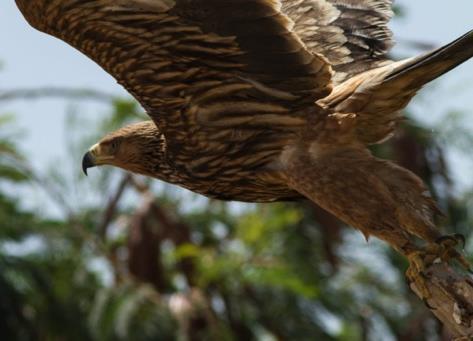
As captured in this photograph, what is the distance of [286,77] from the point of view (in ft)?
28.5

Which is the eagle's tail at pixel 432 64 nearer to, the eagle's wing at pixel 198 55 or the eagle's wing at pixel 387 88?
the eagle's wing at pixel 387 88

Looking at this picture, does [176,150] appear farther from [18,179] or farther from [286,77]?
[18,179]

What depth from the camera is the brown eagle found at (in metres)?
8.47

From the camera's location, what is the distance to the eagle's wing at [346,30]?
30.5 feet

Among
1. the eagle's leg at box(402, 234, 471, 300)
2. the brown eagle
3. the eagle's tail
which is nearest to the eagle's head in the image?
the brown eagle

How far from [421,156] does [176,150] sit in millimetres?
6219

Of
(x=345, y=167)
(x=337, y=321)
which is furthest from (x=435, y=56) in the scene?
(x=337, y=321)

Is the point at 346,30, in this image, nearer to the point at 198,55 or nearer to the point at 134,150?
the point at 198,55

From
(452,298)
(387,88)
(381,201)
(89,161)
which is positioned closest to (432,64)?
(387,88)

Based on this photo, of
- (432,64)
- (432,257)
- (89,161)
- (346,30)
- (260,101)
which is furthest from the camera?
(89,161)

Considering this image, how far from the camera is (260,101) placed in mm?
8719

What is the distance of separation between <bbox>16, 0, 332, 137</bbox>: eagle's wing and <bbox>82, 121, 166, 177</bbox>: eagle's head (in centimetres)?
38

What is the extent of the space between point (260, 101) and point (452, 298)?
1355mm

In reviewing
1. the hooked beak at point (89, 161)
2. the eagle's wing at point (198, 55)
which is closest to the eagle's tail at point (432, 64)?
the eagle's wing at point (198, 55)
